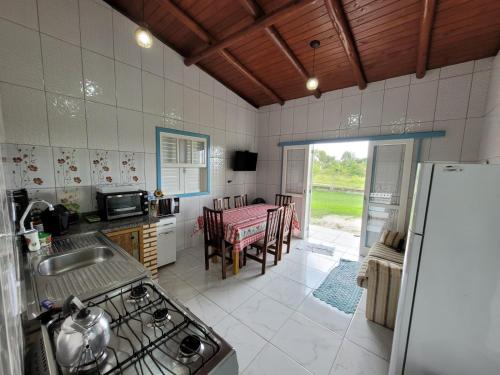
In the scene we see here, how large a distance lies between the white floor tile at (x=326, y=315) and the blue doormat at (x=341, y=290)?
0.07 m

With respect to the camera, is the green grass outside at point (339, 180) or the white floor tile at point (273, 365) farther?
the green grass outside at point (339, 180)

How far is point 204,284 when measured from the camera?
8.31ft

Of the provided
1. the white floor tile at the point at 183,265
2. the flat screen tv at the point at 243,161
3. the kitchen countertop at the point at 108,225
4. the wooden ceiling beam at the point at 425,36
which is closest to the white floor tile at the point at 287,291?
the white floor tile at the point at 183,265

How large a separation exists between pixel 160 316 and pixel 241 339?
131 cm

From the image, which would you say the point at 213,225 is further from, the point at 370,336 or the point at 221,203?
the point at 370,336

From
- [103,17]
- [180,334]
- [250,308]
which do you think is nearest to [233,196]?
[250,308]

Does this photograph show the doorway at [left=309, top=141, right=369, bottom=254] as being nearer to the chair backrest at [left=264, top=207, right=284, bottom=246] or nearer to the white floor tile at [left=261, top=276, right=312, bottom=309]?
the chair backrest at [left=264, top=207, right=284, bottom=246]

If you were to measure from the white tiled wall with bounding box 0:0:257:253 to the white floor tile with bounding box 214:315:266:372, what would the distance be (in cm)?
188

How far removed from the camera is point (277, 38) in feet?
8.36

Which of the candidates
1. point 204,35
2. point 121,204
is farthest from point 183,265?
point 204,35

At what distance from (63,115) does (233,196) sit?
2809mm

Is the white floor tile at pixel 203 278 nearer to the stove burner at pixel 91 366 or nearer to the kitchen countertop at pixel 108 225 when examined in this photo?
the kitchen countertop at pixel 108 225

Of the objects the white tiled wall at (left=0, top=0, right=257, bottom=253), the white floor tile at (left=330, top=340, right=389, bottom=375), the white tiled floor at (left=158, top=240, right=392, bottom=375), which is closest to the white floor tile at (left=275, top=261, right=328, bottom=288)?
the white tiled floor at (left=158, top=240, right=392, bottom=375)

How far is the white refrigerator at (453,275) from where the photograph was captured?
3.17ft
